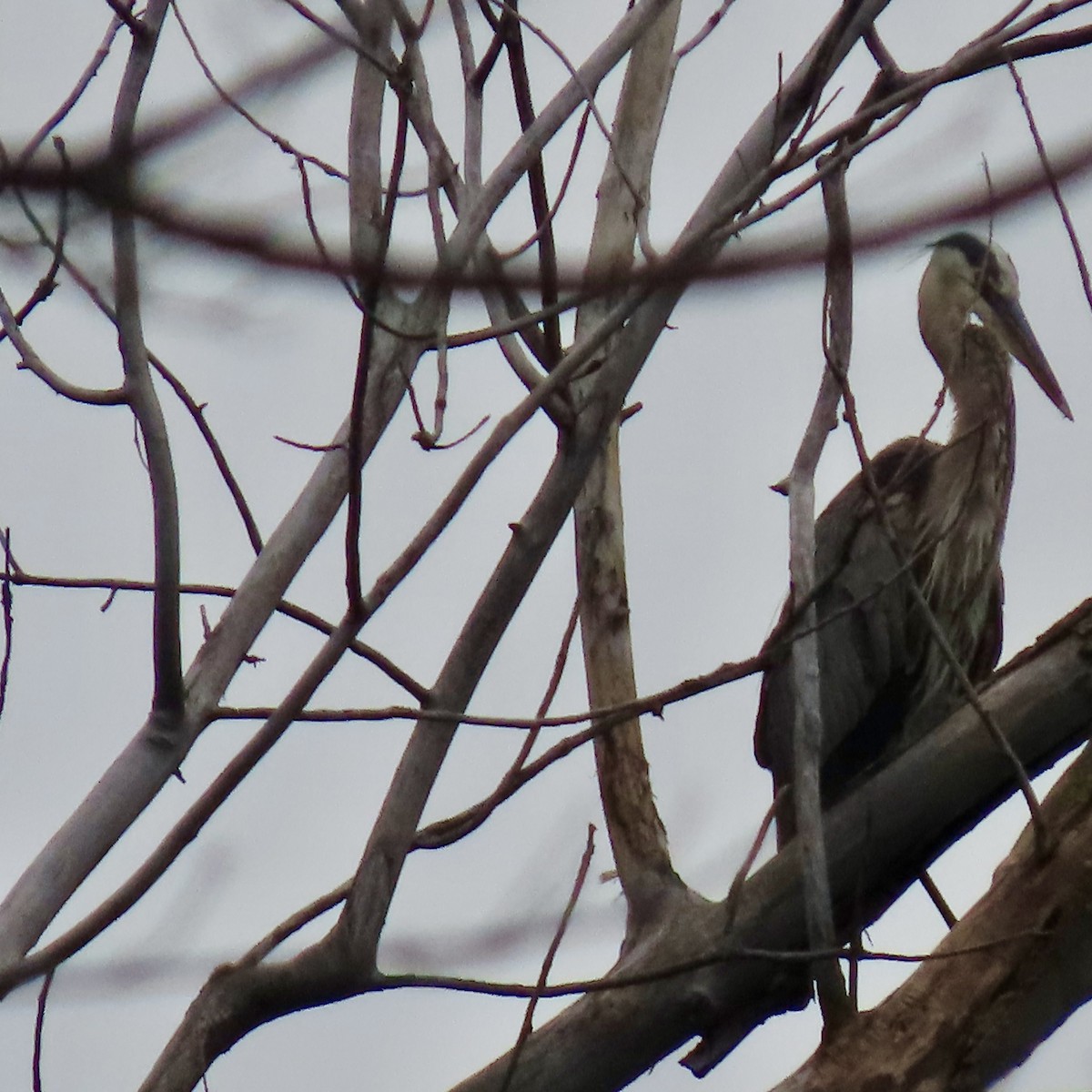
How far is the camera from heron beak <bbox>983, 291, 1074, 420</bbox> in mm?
4812

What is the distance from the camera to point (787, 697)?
4.12 m

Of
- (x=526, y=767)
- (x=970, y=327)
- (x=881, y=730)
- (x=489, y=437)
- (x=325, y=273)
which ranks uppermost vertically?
(x=970, y=327)

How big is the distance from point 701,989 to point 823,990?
227 millimetres

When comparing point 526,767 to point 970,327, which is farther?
point 970,327

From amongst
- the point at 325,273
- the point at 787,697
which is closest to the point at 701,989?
the point at 787,697

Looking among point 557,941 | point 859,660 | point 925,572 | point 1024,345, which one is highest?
point 1024,345

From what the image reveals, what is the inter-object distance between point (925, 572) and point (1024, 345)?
85 centimetres

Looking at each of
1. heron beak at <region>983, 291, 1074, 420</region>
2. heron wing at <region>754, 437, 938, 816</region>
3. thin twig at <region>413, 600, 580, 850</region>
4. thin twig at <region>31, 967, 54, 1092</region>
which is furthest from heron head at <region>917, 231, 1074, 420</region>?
thin twig at <region>31, 967, 54, 1092</region>

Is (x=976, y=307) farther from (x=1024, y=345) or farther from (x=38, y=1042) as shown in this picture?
(x=38, y=1042)

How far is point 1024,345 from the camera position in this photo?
4.86 m

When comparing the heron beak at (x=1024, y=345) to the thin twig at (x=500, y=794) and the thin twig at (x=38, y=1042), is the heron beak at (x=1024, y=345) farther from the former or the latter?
the thin twig at (x=38, y=1042)

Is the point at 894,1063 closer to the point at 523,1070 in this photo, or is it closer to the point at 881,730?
→ the point at 523,1070

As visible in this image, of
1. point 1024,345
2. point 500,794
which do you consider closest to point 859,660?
point 1024,345

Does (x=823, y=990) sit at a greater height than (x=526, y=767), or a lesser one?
lesser
